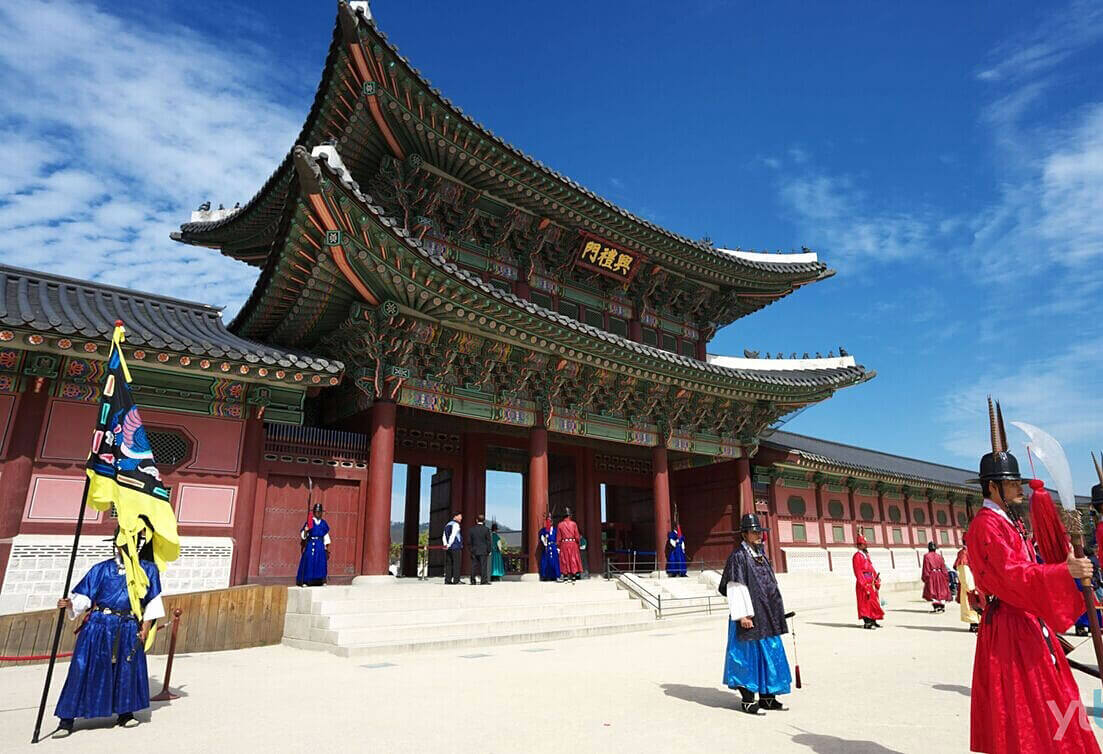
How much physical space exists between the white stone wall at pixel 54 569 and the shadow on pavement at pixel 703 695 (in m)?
7.55

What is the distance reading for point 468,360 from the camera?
13930 mm

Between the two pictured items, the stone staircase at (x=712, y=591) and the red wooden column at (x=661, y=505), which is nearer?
the stone staircase at (x=712, y=591)

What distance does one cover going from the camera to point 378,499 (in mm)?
12008

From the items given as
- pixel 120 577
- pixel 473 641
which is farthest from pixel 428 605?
pixel 120 577

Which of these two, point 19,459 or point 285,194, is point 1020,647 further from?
point 285,194

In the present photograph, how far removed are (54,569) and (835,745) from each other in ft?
35.4

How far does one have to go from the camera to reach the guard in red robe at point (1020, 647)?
127 inches

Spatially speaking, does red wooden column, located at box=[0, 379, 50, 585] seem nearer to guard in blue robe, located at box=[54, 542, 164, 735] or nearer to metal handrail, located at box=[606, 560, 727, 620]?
guard in blue robe, located at box=[54, 542, 164, 735]

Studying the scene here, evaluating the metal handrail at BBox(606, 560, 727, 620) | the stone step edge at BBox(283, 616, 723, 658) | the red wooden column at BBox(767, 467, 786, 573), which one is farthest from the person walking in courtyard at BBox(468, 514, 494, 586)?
the red wooden column at BBox(767, 467, 786, 573)

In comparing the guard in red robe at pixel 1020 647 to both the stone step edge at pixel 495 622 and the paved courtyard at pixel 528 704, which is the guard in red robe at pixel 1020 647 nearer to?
the paved courtyard at pixel 528 704

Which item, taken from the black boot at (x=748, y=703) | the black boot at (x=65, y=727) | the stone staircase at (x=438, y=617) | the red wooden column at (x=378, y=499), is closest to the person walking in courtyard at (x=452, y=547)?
the stone staircase at (x=438, y=617)

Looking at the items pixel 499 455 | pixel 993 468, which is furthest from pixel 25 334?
pixel 499 455

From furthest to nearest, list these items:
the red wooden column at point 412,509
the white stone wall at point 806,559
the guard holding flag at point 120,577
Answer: the white stone wall at point 806,559 < the red wooden column at point 412,509 < the guard holding flag at point 120,577

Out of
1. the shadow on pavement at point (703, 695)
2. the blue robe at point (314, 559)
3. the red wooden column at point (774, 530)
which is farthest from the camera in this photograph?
the red wooden column at point (774, 530)
